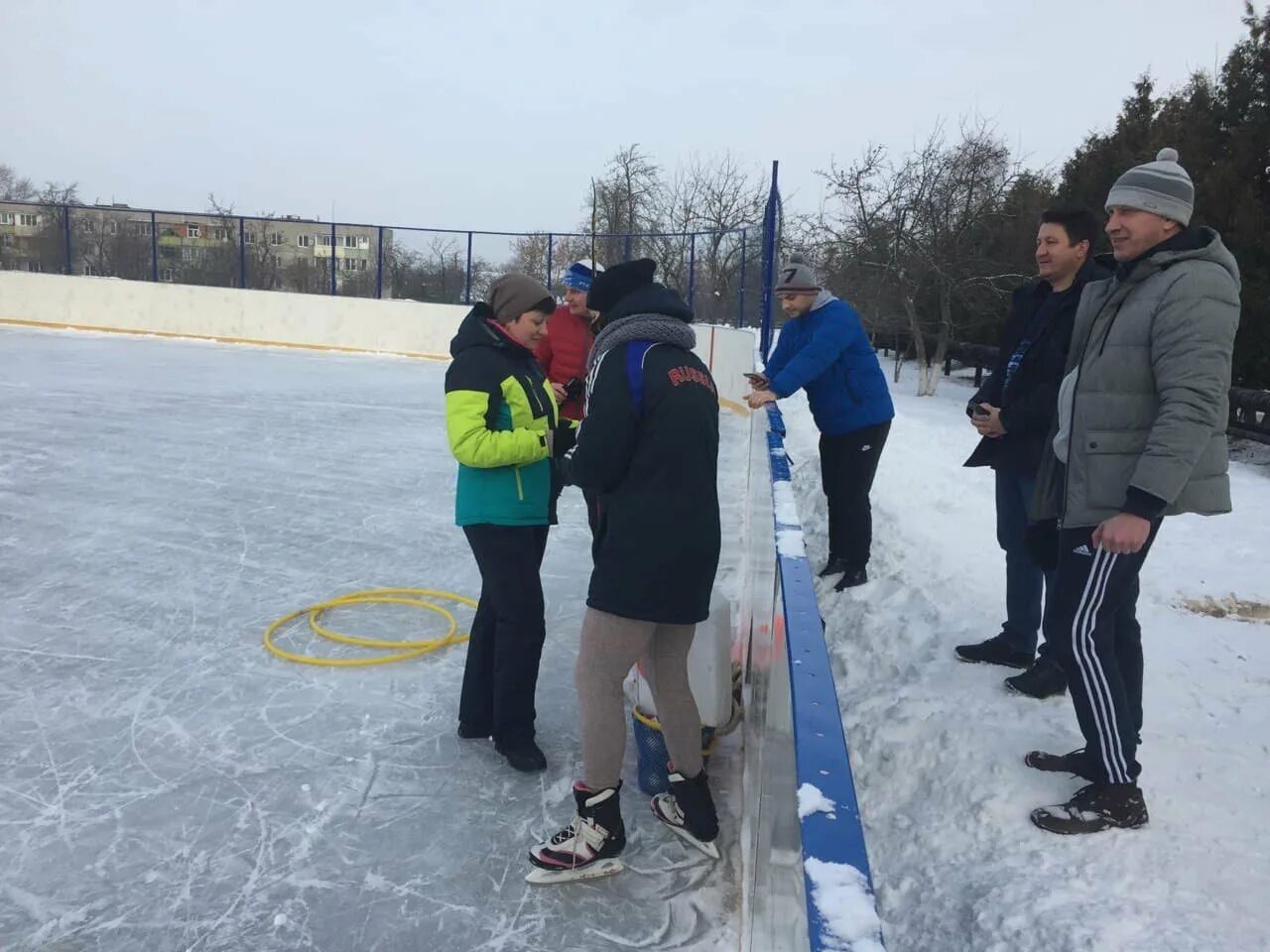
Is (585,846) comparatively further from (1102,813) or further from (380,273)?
(380,273)

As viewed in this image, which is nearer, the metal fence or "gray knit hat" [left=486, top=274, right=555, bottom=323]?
"gray knit hat" [left=486, top=274, right=555, bottom=323]

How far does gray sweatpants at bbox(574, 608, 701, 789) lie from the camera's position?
2.11 m

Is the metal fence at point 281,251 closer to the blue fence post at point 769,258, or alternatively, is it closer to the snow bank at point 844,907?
the blue fence post at point 769,258

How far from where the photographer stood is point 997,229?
18.3m

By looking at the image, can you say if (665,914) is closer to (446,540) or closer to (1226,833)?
(1226,833)

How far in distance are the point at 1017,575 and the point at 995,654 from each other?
1.00 ft

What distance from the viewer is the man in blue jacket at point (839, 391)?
3879mm

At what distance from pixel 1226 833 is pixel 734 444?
677cm

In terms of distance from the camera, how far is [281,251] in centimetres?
1934

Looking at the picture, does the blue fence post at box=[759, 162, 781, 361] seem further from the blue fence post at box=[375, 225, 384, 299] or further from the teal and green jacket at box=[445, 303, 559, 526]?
the blue fence post at box=[375, 225, 384, 299]

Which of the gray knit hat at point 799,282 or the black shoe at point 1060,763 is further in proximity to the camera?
the gray knit hat at point 799,282

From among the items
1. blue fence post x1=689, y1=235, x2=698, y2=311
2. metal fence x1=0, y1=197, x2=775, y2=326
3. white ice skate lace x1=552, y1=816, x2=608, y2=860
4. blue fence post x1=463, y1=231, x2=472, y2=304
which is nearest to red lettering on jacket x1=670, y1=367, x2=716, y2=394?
white ice skate lace x1=552, y1=816, x2=608, y2=860

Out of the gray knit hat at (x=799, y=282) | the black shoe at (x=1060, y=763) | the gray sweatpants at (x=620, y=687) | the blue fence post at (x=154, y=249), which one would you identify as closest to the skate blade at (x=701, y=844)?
the gray sweatpants at (x=620, y=687)

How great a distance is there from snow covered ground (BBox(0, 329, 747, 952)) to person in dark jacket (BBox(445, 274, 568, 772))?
1.09ft
